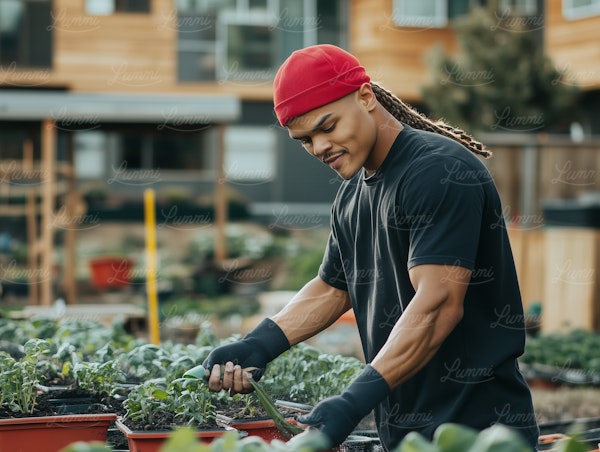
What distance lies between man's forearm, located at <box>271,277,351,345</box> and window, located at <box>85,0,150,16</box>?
835 inches

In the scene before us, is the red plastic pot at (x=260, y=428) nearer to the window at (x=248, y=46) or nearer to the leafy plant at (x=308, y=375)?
the leafy plant at (x=308, y=375)

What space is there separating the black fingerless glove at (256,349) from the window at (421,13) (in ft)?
71.6

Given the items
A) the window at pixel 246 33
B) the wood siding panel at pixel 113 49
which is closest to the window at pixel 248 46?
the window at pixel 246 33

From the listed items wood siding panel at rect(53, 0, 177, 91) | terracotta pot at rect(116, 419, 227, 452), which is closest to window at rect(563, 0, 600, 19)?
wood siding panel at rect(53, 0, 177, 91)

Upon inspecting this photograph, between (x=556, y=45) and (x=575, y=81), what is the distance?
51.9 inches

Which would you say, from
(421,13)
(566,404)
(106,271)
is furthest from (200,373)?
(421,13)

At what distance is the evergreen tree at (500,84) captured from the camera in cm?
1839

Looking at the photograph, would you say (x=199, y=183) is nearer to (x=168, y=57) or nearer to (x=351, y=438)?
(x=168, y=57)

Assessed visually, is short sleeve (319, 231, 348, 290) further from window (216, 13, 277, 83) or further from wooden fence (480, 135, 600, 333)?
window (216, 13, 277, 83)

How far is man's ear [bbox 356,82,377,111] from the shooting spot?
126 inches

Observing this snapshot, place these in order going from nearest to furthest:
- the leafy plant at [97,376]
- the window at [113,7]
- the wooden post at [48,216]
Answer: the leafy plant at [97,376] → the wooden post at [48,216] → the window at [113,7]

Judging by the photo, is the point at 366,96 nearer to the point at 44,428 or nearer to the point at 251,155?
the point at 44,428

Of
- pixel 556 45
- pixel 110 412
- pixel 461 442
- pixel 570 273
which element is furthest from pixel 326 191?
pixel 461 442

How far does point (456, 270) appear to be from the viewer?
2941 mm
